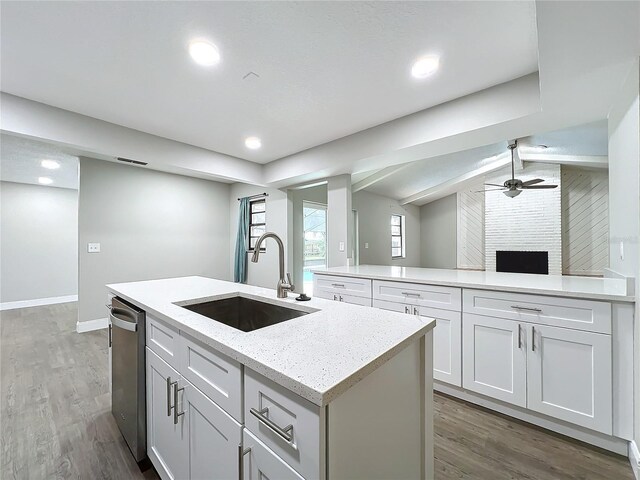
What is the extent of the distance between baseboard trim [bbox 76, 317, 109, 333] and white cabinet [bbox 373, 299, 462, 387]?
424cm

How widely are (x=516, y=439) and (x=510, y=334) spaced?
63 centimetres

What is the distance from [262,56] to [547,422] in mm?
3090

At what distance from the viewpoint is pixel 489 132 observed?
7.66 ft

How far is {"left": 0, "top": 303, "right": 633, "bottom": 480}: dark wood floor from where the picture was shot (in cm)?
146

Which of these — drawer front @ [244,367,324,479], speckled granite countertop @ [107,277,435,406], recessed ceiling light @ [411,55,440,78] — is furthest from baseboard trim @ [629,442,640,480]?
recessed ceiling light @ [411,55,440,78]

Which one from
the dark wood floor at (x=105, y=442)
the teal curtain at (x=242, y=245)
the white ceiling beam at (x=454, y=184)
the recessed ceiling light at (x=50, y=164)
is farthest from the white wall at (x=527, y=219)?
the recessed ceiling light at (x=50, y=164)

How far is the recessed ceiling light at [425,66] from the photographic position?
1.85 m

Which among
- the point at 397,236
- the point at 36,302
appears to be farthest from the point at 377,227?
the point at 36,302

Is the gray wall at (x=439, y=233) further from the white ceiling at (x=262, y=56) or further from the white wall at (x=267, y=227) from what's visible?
the white ceiling at (x=262, y=56)

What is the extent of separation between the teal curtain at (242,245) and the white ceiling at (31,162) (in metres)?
2.47

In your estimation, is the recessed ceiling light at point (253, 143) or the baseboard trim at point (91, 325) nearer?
the recessed ceiling light at point (253, 143)

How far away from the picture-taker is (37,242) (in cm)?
524

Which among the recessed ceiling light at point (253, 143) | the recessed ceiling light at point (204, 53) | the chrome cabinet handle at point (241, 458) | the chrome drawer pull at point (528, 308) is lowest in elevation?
the chrome cabinet handle at point (241, 458)

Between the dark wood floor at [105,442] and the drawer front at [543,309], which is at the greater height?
the drawer front at [543,309]
